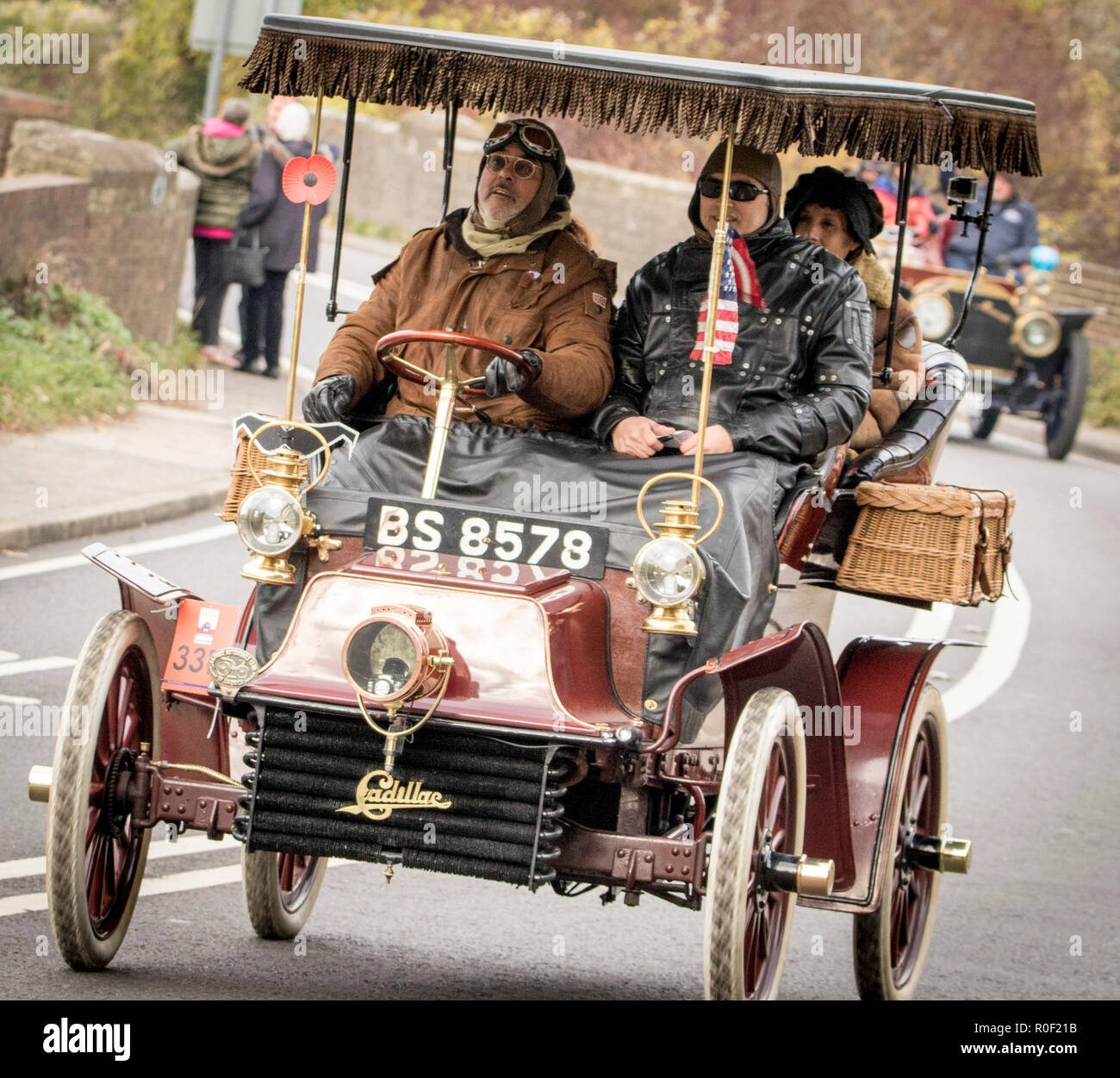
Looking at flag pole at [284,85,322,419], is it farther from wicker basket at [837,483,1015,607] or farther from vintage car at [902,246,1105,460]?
vintage car at [902,246,1105,460]

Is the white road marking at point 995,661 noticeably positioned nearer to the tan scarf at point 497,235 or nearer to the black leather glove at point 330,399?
the tan scarf at point 497,235

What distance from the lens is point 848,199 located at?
6.91 metres

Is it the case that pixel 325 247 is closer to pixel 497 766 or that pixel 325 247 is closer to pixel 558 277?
pixel 558 277

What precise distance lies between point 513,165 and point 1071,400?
15256 millimetres

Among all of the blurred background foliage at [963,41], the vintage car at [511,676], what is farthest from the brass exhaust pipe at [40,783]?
the blurred background foliage at [963,41]

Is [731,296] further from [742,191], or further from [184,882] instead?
[184,882]

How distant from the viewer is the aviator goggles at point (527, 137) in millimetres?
6129

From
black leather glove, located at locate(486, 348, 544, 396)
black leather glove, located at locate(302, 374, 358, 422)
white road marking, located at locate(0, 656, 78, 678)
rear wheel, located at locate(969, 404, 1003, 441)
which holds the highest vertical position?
black leather glove, located at locate(486, 348, 544, 396)

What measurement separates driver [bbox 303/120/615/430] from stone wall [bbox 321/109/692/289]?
1621 centimetres

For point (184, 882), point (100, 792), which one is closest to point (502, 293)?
point (100, 792)

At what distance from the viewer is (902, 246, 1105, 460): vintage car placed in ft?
65.7

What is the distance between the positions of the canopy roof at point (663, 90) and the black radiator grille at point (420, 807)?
5.39ft

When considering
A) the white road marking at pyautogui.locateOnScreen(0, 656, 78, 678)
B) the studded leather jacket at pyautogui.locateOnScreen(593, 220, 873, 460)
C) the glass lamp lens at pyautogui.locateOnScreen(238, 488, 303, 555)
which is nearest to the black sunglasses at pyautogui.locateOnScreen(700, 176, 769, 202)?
the studded leather jacket at pyautogui.locateOnScreen(593, 220, 873, 460)
